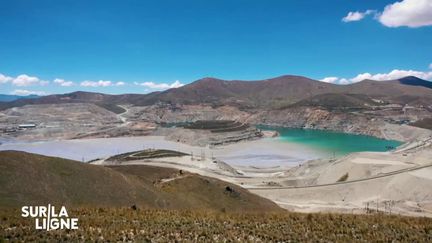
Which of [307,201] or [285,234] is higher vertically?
[285,234]

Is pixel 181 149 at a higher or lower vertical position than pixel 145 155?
lower

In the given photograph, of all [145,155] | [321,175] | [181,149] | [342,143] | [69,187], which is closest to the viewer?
[69,187]

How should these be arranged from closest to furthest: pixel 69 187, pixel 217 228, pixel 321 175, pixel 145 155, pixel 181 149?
1. pixel 217 228
2. pixel 69 187
3. pixel 321 175
4. pixel 145 155
5. pixel 181 149

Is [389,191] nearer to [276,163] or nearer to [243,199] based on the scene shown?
[243,199]

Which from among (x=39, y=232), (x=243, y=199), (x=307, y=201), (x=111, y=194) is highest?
(x=39, y=232)

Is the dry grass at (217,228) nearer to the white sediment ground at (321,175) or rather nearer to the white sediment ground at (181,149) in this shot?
the white sediment ground at (321,175)

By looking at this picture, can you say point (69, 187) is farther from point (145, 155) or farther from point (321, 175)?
point (145, 155)

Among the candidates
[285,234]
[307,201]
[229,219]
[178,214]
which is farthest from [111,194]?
[307,201]

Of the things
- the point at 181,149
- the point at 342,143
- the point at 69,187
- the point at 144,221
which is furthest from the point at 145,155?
the point at 144,221

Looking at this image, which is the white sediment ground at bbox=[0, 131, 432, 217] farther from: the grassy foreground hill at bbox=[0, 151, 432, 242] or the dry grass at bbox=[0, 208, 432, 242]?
the dry grass at bbox=[0, 208, 432, 242]
